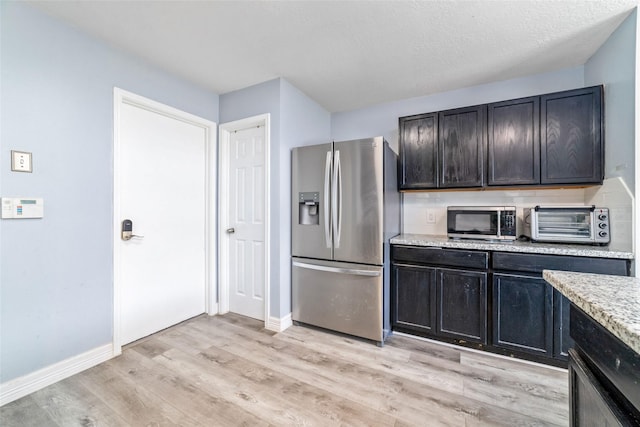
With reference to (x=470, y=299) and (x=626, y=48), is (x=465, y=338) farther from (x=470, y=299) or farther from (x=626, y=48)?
(x=626, y=48)

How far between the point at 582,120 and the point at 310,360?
295 centimetres

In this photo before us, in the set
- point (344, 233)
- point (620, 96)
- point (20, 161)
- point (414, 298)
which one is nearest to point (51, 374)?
point (20, 161)

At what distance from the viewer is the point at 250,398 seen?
65.9 inches

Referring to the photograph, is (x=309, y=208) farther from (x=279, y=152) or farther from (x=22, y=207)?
(x=22, y=207)

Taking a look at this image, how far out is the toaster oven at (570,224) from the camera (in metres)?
1.96

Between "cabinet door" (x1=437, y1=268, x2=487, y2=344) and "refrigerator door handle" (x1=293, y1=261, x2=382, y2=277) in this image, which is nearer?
"cabinet door" (x1=437, y1=268, x2=487, y2=344)

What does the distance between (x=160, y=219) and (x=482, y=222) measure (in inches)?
121

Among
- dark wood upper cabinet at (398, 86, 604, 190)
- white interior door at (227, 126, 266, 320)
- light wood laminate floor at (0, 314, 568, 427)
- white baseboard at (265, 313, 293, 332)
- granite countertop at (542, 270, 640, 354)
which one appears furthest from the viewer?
white interior door at (227, 126, 266, 320)

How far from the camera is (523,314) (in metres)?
2.03

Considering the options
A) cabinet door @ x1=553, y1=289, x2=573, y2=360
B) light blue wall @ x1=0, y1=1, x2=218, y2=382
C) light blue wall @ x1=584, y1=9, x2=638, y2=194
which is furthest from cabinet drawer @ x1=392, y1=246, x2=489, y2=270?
light blue wall @ x1=0, y1=1, x2=218, y2=382

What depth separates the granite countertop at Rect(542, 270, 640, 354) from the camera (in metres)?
0.59

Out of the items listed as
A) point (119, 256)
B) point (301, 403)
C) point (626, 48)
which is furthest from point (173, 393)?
point (626, 48)

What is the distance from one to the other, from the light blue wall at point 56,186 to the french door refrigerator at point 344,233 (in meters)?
1.63

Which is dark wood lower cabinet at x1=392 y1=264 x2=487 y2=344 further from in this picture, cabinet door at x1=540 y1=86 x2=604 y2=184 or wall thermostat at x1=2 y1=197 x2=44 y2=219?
wall thermostat at x1=2 y1=197 x2=44 y2=219
